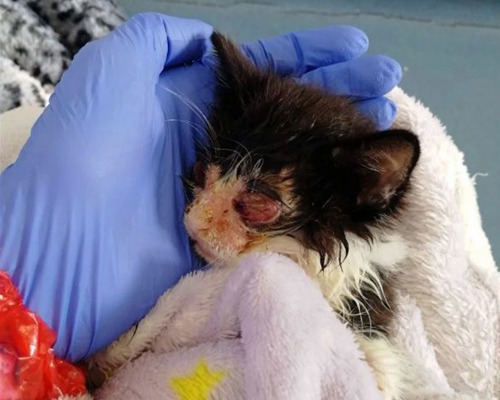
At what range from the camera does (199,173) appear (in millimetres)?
1202

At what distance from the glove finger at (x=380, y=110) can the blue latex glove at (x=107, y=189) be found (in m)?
0.02

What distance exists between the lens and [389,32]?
8.70 feet

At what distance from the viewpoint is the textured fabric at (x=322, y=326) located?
1060 mm

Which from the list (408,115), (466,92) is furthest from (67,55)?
(466,92)

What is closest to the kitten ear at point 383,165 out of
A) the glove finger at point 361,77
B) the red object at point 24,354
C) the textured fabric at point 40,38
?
the glove finger at point 361,77

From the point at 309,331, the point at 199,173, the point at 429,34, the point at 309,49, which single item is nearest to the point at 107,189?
the point at 199,173

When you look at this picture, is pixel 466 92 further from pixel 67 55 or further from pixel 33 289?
pixel 33 289

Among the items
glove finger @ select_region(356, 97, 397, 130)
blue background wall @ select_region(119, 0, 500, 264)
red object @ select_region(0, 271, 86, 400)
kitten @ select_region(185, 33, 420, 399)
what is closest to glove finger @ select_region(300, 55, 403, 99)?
glove finger @ select_region(356, 97, 397, 130)

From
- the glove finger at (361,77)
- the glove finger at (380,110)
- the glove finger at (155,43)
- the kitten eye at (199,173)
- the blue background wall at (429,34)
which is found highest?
the glove finger at (155,43)

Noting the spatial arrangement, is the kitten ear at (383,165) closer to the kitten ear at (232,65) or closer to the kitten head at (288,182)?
the kitten head at (288,182)

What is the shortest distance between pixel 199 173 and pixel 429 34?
1.74 metres

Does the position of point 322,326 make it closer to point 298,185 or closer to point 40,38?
point 298,185

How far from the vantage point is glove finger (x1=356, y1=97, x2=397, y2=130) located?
4.48 ft

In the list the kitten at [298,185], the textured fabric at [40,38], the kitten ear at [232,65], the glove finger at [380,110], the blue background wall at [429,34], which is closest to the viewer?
the kitten at [298,185]
